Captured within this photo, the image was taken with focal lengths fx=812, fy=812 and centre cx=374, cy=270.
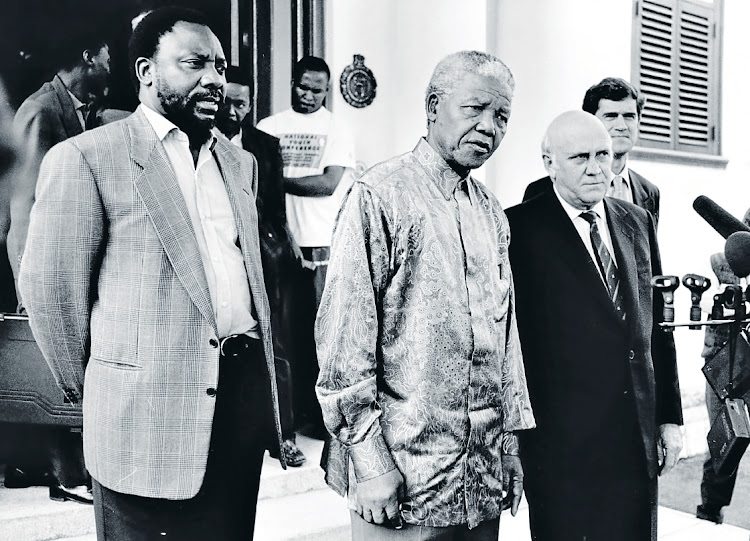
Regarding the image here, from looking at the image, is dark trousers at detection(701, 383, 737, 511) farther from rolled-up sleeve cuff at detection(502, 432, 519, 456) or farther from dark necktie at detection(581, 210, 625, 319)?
rolled-up sleeve cuff at detection(502, 432, 519, 456)

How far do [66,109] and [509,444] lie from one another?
7.79 feet

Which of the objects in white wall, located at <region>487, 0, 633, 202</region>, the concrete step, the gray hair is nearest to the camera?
the gray hair

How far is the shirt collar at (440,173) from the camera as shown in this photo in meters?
1.86

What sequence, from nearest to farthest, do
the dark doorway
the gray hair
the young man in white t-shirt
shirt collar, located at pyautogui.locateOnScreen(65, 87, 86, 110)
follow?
the gray hair → the dark doorway → shirt collar, located at pyautogui.locateOnScreen(65, 87, 86, 110) → the young man in white t-shirt

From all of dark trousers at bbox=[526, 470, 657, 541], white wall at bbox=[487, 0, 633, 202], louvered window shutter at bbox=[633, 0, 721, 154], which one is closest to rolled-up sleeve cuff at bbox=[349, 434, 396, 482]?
dark trousers at bbox=[526, 470, 657, 541]

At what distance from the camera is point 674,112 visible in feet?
19.0

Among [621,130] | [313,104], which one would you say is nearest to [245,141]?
[313,104]

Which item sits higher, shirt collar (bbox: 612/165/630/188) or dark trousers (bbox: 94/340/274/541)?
shirt collar (bbox: 612/165/630/188)

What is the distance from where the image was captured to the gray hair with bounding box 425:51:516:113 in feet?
5.86

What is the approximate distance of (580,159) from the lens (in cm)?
237

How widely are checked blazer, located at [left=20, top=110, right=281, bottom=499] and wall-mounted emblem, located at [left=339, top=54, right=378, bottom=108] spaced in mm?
2339

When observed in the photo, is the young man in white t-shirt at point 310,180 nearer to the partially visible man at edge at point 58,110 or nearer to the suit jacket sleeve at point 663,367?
the partially visible man at edge at point 58,110

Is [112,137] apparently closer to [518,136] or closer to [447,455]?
[447,455]

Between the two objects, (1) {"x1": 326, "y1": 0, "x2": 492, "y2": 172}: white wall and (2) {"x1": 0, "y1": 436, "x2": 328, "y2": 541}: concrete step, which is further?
(1) {"x1": 326, "y1": 0, "x2": 492, "y2": 172}: white wall
